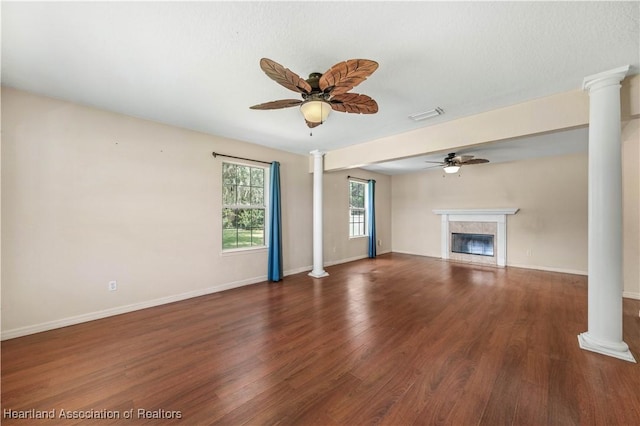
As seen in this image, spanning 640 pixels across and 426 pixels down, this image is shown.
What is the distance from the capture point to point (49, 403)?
1629 mm

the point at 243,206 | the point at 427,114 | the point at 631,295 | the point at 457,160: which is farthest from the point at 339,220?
the point at 631,295

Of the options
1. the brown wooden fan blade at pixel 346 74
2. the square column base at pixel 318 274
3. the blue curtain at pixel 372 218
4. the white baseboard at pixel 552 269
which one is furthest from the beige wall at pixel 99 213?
the white baseboard at pixel 552 269

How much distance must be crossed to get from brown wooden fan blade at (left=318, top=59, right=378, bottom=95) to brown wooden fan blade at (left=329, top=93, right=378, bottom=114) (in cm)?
11

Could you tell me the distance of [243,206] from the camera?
14.6ft

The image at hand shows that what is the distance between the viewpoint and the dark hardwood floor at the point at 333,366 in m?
1.56

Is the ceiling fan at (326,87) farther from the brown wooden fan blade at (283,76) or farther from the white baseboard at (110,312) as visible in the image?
the white baseboard at (110,312)

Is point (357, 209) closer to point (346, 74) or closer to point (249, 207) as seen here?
point (249, 207)

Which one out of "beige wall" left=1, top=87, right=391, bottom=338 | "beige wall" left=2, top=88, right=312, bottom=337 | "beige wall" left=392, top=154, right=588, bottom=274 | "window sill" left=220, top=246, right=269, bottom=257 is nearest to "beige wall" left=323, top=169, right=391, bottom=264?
"beige wall" left=392, top=154, right=588, bottom=274

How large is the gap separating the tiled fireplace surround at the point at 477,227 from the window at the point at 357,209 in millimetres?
2047

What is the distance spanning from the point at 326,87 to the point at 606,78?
8.26ft

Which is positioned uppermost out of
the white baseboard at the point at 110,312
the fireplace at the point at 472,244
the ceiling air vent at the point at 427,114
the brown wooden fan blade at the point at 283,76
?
the ceiling air vent at the point at 427,114

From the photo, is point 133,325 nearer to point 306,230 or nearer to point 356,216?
point 306,230

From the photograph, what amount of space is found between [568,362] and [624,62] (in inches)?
101

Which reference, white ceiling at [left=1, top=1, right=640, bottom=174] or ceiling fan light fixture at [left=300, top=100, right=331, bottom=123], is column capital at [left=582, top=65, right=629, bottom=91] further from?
ceiling fan light fixture at [left=300, top=100, right=331, bottom=123]
